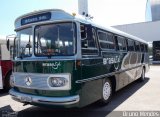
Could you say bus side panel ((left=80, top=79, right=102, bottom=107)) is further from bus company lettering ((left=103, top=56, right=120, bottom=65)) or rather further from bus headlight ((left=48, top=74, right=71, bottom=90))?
bus company lettering ((left=103, top=56, right=120, bottom=65))

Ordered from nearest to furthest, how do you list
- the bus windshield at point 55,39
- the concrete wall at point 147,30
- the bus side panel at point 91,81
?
the bus windshield at point 55,39 < the bus side panel at point 91,81 < the concrete wall at point 147,30

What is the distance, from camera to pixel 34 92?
20.2 ft

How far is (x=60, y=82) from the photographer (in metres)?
5.70

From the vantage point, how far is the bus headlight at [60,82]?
5.66m

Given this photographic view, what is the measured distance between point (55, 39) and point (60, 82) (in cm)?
111

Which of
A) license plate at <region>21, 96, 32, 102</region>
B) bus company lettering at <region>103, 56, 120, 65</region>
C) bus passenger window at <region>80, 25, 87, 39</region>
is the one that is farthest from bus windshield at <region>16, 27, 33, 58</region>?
bus company lettering at <region>103, 56, 120, 65</region>

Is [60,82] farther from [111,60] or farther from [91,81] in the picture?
[111,60]

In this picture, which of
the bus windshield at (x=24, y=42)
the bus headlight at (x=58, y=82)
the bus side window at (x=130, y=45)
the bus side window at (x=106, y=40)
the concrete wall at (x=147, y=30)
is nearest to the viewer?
the bus headlight at (x=58, y=82)

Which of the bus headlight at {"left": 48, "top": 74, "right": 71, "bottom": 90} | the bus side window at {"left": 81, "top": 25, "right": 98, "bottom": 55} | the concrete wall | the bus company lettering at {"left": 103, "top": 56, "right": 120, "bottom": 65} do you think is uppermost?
the concrete wall

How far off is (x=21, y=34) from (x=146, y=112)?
418 centimetres

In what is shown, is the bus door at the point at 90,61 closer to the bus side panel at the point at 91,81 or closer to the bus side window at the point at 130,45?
the bus side panel at the point at 91,81

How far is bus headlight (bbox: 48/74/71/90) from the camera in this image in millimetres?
5660

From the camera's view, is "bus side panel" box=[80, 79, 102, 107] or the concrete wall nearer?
"bus side panel" box=[80, 79, 102, 107]

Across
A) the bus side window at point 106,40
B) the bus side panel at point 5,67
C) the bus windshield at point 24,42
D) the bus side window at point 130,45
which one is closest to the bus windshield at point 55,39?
the bus windshield at point 24,42
